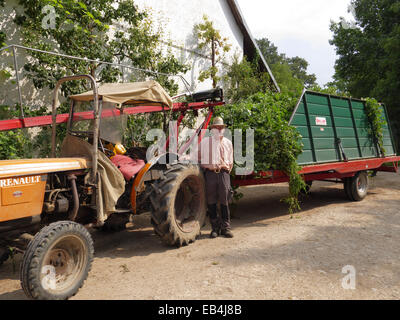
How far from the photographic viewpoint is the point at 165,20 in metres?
10.9

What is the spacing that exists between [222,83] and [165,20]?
3.74 meters

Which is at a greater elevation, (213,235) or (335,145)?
(335,145)

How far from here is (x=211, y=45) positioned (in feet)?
43.2

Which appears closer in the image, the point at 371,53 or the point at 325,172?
the point at 325,172

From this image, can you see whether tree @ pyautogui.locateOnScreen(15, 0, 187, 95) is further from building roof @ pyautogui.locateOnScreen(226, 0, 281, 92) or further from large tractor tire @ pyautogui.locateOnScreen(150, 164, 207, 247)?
building roof @ pyautogui.locateOnScreen(226, 0, 281, 92)

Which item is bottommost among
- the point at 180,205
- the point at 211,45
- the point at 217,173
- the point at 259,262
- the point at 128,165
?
the point at 259,262

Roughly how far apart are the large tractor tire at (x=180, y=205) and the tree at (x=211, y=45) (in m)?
7.89

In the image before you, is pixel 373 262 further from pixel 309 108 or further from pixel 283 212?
pixel 309 108

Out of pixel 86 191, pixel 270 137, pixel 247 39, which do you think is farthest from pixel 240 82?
pixel 86 191

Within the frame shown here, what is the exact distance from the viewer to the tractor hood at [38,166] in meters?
3.27

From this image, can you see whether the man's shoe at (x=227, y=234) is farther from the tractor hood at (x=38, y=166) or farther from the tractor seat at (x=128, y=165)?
the tractor hood at (x=38, y=166)

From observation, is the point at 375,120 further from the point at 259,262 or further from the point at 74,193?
the point at 74,193

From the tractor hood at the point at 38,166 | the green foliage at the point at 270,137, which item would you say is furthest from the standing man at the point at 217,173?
the tractor hood at the point at 38,166

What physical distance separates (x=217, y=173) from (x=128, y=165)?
53.8 inches
